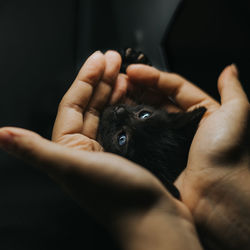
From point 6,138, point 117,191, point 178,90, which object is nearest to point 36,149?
point 6,138

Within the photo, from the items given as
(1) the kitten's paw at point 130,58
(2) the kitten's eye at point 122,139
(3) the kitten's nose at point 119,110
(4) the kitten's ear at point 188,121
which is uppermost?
(1) the kitten's paw at point 130,58

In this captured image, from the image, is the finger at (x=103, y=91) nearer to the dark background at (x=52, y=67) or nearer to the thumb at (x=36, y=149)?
the dark background at (x=52, y=67)

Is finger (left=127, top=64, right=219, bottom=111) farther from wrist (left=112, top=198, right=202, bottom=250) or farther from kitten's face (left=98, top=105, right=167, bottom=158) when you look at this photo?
wrist (left=112, top=198, right=202, bottom=250)

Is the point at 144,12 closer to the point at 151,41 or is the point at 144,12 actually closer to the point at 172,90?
the point at 151,41

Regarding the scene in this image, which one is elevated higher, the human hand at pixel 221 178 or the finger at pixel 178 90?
the finger at pixel 178 90

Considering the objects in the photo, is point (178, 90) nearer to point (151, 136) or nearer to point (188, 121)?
point (188, 121)

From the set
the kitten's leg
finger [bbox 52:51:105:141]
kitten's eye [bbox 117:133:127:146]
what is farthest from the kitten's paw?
the kitten's leg

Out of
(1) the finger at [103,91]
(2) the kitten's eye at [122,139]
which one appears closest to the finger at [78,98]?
(1) the finger at [103,91]

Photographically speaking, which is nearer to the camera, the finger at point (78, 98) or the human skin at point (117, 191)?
the human skin at point (117, 191)
